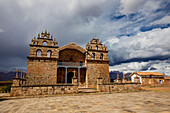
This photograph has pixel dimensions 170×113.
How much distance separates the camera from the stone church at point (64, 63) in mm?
17703

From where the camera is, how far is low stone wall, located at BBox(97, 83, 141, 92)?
12.5 m

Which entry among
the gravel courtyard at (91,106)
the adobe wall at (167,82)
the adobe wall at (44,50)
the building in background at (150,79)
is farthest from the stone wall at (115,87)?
the adobe wall at (167,82)

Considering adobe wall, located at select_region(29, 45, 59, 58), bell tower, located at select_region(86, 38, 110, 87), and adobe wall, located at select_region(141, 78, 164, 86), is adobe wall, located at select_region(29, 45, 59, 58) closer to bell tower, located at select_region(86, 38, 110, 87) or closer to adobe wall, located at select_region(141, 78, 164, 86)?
bell tower, located at select_region(86, 38, 110, 87)

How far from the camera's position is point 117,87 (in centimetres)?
1340

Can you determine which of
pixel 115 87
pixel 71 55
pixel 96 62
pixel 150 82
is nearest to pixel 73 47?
pixel 71 55

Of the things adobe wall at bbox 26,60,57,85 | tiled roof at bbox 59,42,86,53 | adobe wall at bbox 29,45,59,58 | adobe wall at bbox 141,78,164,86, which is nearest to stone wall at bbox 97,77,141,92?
adobe wall at bbox 26,60,57,85

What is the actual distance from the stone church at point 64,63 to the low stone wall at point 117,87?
4121mm

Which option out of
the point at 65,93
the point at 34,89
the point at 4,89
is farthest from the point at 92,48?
the point at 4,89

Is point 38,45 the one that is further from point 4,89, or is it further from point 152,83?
point 152,83

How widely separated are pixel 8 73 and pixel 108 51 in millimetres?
182443

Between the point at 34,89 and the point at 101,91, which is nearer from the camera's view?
the point at 34,89

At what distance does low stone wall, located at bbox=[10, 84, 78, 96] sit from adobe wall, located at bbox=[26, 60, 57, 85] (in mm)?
7172

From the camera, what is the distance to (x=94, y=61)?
2111 centimetres

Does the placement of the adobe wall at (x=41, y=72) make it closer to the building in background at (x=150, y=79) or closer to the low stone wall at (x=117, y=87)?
the low stone wall at (x=117, y=87)
